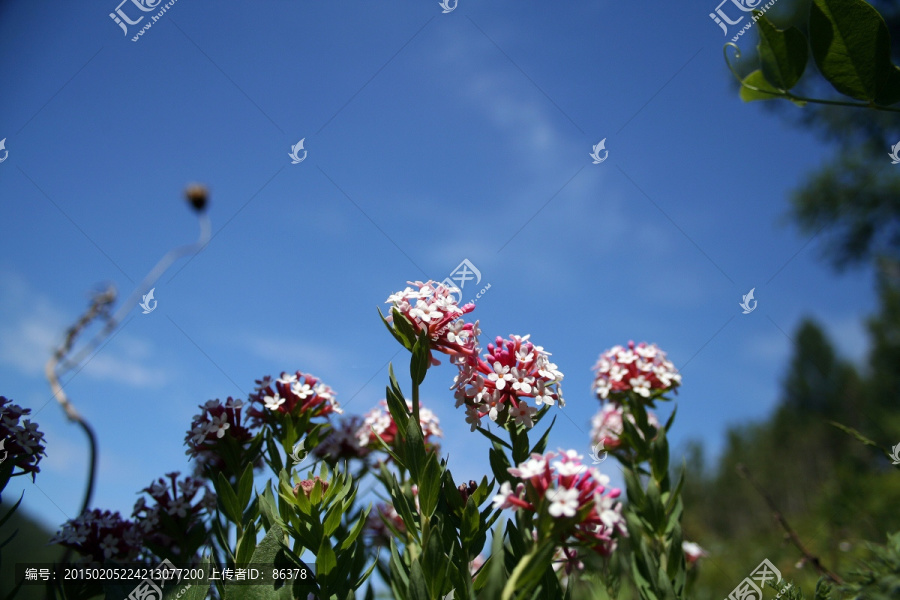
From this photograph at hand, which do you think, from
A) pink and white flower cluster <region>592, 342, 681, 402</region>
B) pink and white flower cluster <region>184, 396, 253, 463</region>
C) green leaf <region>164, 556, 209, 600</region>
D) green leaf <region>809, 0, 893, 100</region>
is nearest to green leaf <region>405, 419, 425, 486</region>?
green leaf <region>164, 556, 209, 600</region>

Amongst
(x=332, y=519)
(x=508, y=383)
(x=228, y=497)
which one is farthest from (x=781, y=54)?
Answer: (x=228, y=497)

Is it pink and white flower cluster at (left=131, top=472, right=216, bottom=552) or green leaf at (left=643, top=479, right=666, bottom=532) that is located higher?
pink and white flower cluster at (left=131, top=472, right=216, bottom=552)

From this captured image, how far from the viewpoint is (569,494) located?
4.06 ft

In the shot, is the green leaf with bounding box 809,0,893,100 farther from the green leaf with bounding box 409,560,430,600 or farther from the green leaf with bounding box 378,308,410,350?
the green leaf with bounding box 409,560,430,600

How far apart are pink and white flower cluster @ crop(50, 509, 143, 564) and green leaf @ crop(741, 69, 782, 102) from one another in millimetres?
2990

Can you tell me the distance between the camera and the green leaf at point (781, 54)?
4.85 ft

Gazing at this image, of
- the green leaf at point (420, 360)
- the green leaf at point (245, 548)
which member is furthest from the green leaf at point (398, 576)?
the green leaf at point (245, 548)

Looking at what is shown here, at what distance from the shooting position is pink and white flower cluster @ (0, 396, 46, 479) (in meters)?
1.97

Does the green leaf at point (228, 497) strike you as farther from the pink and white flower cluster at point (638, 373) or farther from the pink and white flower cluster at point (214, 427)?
the pink and white flower cluster at point (638, 373)

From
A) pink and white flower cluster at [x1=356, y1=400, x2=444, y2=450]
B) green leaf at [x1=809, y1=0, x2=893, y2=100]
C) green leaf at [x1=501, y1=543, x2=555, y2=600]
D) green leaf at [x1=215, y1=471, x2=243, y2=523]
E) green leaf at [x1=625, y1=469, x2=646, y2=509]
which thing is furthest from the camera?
pink and white flower cluster at [x1=356, y1=400, x2=444, y2=450]

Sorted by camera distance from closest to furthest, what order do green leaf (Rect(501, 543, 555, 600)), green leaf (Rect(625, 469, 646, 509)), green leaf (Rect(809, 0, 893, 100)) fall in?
green leaf (Rect(501, 543, 555, 600)) → green leaf (Rect(809, 0, 893, 100)) → green leaf (Rect(625, 469, 646, 509))

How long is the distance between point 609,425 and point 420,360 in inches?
75.3

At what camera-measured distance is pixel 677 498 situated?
2.20 meters

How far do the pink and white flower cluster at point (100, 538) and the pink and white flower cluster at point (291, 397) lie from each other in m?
0.74
